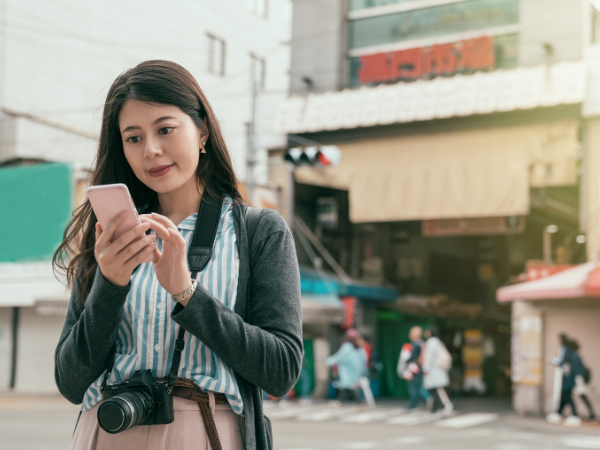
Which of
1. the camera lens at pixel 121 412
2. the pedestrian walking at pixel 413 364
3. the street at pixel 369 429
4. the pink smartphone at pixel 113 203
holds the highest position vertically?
the pink smartphone at pixel 113 203

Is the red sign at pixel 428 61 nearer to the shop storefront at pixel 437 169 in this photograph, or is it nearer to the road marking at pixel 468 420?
the shop storefront at pixel 437 169

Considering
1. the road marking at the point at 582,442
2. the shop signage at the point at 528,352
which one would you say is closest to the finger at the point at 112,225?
the road marking at the point at 582,442

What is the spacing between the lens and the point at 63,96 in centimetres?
1925


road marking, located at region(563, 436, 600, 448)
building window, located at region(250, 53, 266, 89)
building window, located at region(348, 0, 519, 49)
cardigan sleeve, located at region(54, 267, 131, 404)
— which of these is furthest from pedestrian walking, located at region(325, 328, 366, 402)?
cardigan sleeve, located at region(54, 267, 131, 404)

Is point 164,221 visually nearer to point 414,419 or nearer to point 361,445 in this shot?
point 361,445

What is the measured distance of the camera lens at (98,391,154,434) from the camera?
53.6 inches

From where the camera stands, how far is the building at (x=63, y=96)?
57.9 feet

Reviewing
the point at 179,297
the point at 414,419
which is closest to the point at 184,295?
the point at 179,297

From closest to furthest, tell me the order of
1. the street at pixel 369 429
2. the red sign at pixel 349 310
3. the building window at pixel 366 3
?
the street at pixel 369 429, the building window at pixel 366 3, the red sign at pixel 349 310

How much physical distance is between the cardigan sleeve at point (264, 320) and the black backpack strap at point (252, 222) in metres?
0.01

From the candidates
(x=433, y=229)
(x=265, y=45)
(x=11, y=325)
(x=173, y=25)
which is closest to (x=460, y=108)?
(x=433, y=229)

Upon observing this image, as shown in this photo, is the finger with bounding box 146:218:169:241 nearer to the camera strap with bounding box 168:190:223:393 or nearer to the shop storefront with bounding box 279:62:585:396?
the camera strap with bounding box 168:190:223:393

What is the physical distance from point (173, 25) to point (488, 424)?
1440 cm

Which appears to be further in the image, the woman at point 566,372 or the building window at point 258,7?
the building window at point 258,7
